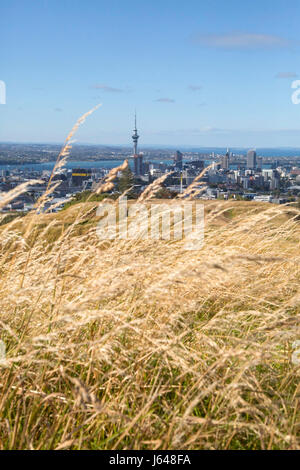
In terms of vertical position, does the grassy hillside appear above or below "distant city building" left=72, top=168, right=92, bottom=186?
below

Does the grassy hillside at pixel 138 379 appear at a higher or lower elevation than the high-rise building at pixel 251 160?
lower

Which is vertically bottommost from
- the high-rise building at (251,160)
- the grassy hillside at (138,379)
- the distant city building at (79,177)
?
the grassy hillside at (138,379)

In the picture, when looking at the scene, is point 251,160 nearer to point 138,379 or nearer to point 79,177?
point 79,177

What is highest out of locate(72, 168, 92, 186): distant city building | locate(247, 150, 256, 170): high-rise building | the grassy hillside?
locate(247, 150, 256, 170): high-rise building

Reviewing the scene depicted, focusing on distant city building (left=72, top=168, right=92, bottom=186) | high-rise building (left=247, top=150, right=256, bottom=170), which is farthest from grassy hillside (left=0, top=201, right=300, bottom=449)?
high-rise building (left=247, top=150, right=256, bottom=170)

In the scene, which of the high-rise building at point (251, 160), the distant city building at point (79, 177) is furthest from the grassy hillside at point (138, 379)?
the high-rise building at point (251, 160)

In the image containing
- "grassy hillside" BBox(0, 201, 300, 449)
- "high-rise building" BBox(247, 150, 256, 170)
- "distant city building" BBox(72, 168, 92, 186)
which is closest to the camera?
"grassy hillside" BBox(0, 201, 300, 449)

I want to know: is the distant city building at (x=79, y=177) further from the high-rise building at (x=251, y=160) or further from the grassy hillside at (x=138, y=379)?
the high-rise building at (x=251, y=160)

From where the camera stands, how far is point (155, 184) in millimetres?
2137

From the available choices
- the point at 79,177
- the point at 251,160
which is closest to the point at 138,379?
the point at 79,177

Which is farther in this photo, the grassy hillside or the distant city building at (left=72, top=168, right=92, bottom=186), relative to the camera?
the distant city building at (left=72, top=168, right=92, bottom=186)

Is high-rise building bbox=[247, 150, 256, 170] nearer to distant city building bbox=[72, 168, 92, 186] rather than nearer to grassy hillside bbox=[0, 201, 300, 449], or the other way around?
distant city building bbox=[72, 168, 92, 186]
